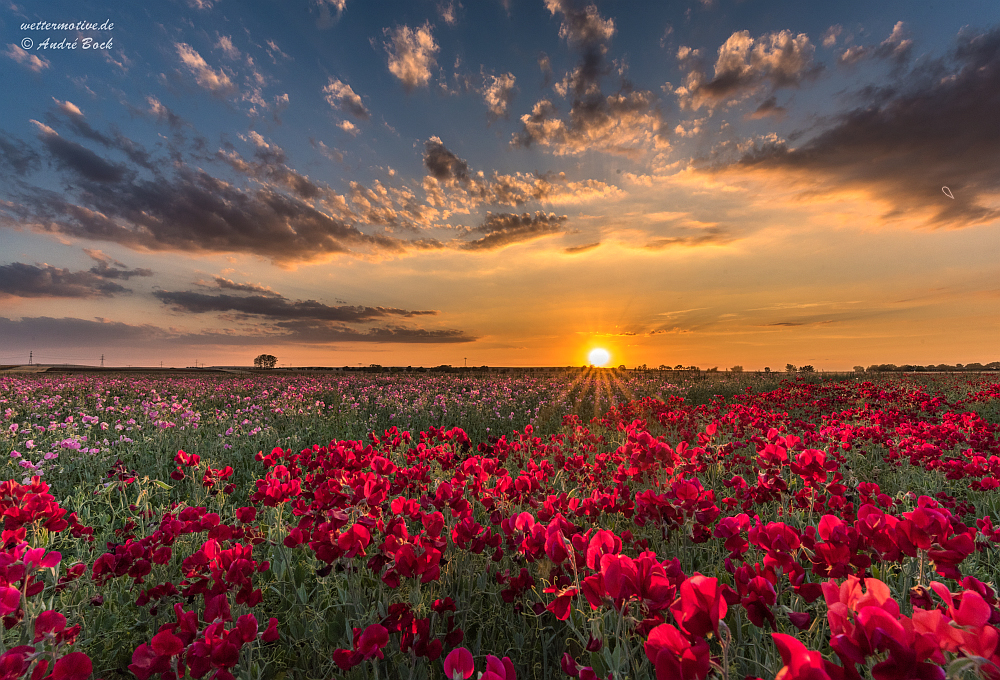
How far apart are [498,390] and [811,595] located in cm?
1373

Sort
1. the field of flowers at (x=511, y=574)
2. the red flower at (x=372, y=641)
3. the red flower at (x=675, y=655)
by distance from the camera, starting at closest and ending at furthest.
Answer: the red flower at (x=675, y=655)
the field of flowers at (x=511, y=574)
the red flower at (x=372, y=641)

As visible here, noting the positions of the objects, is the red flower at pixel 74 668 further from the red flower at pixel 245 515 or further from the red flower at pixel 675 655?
the red flower at pixel 675 655

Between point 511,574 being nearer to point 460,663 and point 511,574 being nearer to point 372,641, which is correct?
point 372,641

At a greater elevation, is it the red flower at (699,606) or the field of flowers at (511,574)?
the red flower at (699,606)

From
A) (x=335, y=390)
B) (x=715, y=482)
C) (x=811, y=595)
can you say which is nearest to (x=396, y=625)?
→ (x=811, y=595)

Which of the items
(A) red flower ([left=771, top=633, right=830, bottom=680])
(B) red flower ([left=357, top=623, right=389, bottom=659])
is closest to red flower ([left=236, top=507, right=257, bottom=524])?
(B) red flower ([left=357, top=623, right=389, bottom=659])

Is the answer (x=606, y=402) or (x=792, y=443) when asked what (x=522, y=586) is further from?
(x=606, y=402)

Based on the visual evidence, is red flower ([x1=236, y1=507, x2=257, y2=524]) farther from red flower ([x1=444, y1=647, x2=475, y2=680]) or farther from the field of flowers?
red flower ([x1=444, y1=647, x2=475, y2=680])

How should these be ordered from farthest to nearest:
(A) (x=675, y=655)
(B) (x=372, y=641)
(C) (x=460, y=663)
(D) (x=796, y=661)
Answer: (B) (x=372, y=641), (C) (x=460, y=663), (A) (x=675, y=655), (D) (x=796, y=661)

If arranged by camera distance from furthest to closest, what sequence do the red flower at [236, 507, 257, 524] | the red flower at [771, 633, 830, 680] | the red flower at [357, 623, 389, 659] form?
the red flower at [236, 507, 257, 524] → the red flower at [357, 623, 389, 659] → the red flower at [771, 633, 830, 680]

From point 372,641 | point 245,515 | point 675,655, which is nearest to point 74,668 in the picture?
point 372,641

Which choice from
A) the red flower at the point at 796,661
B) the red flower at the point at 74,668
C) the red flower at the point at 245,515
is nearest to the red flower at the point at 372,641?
the red flower at the point at 74,668

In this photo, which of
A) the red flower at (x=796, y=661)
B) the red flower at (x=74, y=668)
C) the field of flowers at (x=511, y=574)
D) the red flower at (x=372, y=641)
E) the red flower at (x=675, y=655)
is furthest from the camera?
the red flower at (x=372, y=641)

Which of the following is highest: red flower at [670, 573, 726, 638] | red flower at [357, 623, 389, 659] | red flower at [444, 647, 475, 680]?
red flower at [670, 573, 726, 638]
